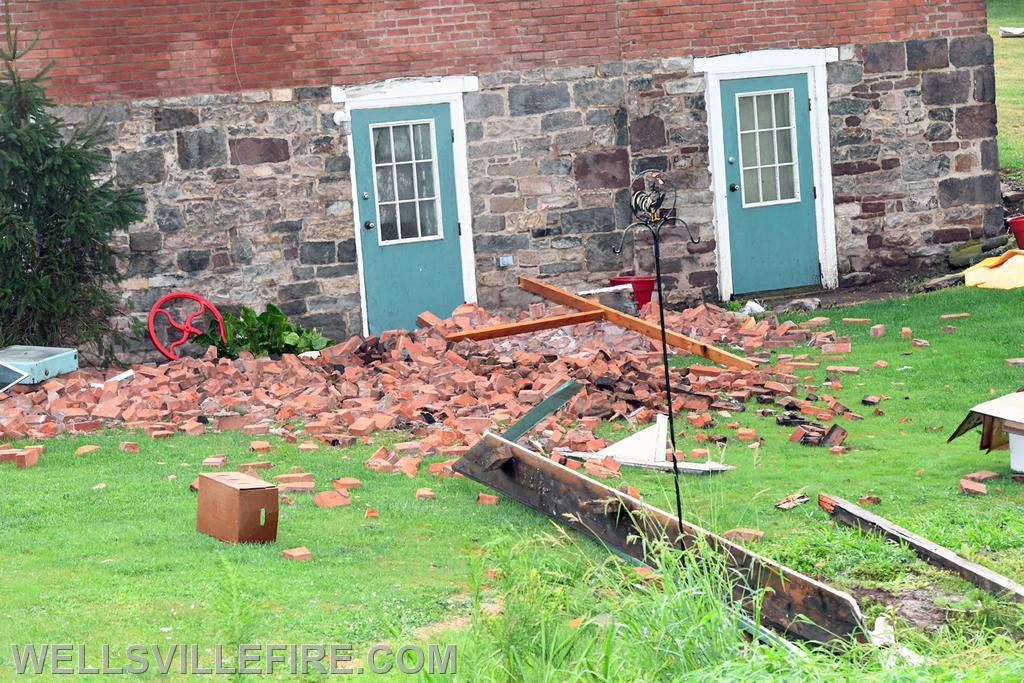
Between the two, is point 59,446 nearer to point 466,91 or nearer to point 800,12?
point 466,91

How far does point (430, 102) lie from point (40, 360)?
4715 mm

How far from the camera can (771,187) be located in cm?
1472

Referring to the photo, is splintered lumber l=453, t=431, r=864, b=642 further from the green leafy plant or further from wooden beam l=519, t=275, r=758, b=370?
the green leafy plant

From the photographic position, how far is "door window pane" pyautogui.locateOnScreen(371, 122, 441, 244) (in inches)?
531

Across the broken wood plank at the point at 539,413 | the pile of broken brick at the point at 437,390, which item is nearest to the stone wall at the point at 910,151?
the pile of broken brick at the point at 437,390

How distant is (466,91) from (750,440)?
5924mm

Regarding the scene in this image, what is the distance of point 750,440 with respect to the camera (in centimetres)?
902

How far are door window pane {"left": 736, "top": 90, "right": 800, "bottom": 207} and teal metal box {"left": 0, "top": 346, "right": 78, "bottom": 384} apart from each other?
7.38 m

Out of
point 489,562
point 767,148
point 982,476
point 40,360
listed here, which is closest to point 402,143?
point 767,148

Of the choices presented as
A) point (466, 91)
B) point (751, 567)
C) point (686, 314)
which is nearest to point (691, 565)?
point (751, 567)

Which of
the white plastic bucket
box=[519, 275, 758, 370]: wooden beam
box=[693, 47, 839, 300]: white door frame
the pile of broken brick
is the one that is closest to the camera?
the white plastic bucket

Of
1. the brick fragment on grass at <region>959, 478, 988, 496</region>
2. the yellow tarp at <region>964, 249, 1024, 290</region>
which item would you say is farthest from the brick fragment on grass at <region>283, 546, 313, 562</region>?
the yellow tarp at <region>964, 249, 1024, 290</region>

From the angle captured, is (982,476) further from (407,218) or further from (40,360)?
(40,360)

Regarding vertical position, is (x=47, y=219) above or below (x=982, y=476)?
above
